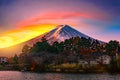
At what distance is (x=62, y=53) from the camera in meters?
146

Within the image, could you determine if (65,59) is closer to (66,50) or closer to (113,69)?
(66,50)

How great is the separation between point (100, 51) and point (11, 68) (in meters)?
40.5

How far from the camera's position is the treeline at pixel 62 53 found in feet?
453

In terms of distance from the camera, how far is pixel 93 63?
133 m

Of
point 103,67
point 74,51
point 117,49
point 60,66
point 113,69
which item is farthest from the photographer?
point 74,51

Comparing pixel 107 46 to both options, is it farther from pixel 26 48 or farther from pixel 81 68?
pixel 26 48

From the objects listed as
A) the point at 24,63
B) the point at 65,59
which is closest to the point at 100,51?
the point at 65,59

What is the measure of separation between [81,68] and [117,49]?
76.8 feet

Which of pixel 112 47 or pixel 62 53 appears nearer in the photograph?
pixel 112 47

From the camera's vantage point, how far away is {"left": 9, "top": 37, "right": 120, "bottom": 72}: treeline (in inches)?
5433

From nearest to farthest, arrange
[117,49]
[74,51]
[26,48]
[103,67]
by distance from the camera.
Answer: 1. [103,67]
2. [117,49]
3. [74,51]
4. [26,48]

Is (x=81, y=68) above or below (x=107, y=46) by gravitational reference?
below

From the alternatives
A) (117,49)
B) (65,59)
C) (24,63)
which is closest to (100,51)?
(117,49)

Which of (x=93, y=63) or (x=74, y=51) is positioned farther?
(x=74, y=51)
